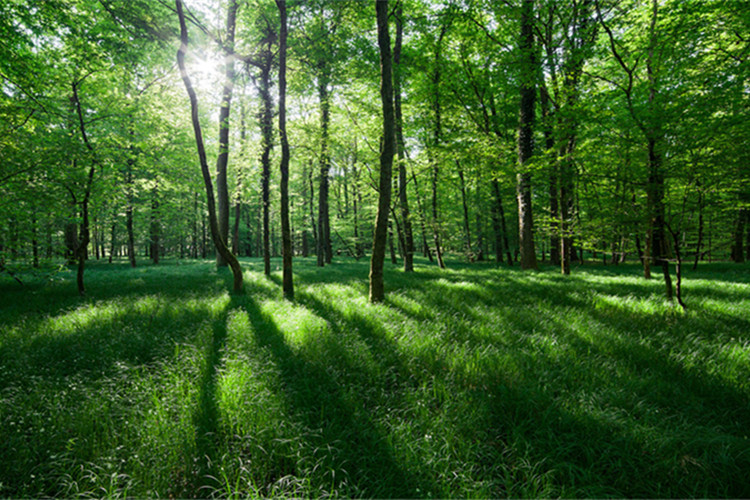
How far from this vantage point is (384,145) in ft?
21.1

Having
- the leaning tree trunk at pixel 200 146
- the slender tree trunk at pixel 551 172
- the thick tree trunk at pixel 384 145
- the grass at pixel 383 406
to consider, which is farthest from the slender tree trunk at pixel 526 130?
the leaning tree trunk at pixel 200 146

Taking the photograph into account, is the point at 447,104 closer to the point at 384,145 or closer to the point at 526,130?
the point at 526,130

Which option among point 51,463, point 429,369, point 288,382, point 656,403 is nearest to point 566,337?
point 656,403

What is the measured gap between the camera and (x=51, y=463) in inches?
76.5

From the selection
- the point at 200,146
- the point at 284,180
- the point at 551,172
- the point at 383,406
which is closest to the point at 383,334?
the point at 383,406

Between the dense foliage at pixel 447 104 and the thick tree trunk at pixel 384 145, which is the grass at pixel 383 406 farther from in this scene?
the dense foliage at pixel 447 104

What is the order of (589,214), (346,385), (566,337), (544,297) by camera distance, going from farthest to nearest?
1. (544,297)
2. (589,214)
3. (566,337)
4. (346,385)

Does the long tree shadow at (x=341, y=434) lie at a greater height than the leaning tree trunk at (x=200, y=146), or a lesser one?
lesser

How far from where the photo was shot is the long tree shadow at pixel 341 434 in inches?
73.3

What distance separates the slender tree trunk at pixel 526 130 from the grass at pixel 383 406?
6261 mm

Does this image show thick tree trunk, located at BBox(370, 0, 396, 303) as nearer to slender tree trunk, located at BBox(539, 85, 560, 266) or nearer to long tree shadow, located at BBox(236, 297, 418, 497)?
long tree shadow, located at BBox(236, 297, 418, 497)

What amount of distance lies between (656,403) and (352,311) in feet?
15.0

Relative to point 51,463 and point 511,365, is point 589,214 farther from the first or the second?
point 51,463

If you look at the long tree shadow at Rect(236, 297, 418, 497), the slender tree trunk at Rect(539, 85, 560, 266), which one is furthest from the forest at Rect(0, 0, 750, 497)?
the slender tree trunk at Rect(539, 85, 560, 266)
